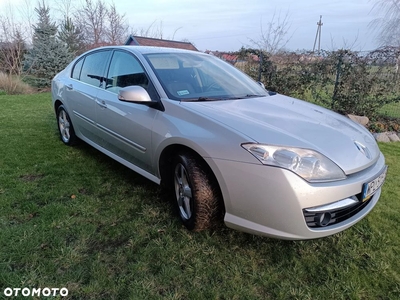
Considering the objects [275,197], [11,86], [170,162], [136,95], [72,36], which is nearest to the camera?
[275,197]

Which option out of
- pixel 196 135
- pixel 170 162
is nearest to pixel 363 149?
pixel 196 135

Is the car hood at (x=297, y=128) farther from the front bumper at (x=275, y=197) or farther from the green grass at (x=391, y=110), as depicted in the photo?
the green grass at (x=391, y=110)

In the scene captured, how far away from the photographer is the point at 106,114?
3186 mm

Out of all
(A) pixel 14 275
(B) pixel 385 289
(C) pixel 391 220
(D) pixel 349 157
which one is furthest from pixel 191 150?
(C) pixel 391 220

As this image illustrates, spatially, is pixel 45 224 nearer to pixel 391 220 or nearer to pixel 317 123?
pixel 317 123

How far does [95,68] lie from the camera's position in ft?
12.1

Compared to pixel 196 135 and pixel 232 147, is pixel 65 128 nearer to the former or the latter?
pixel 196 135

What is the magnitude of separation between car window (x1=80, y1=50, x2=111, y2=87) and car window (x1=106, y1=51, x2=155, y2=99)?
178 mm

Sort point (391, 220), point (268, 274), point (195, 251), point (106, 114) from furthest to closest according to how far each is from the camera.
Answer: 1. point (106, 114)
2. point (391, 220)
3. point (195, 251)
4. point (268, 274)

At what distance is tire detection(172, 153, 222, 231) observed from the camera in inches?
85.8

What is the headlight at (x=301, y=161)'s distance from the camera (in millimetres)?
1837

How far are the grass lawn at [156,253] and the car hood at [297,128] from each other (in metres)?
0.68

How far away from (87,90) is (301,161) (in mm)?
2721

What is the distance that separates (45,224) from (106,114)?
123 centimetres
